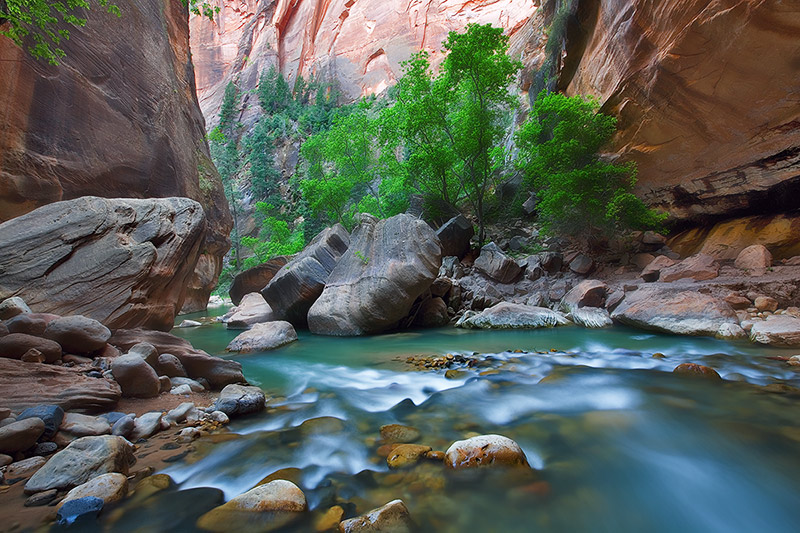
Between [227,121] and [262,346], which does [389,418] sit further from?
[227,121]

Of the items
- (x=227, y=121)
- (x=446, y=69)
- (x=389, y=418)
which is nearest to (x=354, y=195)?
(x=446, y=69)

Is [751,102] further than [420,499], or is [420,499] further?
[751,102]

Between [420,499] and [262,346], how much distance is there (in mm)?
6466

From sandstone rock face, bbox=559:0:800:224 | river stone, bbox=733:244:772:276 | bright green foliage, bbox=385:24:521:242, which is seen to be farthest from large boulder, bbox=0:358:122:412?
bright green foliage, bbox=385:24:521:242

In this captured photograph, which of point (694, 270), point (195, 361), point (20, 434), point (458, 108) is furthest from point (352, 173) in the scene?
point (20, 434)

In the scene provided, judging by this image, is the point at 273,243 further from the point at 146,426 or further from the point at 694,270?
the point at 146,426

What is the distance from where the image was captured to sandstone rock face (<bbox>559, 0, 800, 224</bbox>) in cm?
721

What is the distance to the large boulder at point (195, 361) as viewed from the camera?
4.50 meters

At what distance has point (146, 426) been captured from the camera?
2861 mm

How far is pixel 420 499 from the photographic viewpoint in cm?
198

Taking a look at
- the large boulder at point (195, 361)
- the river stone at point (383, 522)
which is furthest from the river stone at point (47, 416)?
the river stone at point (383, 522)

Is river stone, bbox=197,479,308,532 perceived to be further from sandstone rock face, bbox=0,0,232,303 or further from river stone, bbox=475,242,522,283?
river stone, bbox=475,242,522,283

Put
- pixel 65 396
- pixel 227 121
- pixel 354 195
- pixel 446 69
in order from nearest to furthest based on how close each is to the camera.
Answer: pixel 65 396 < pixel 446 69 < pixel 354 195 < pixel 227 121

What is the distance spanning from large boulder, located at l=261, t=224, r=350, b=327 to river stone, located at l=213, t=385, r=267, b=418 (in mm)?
6762
